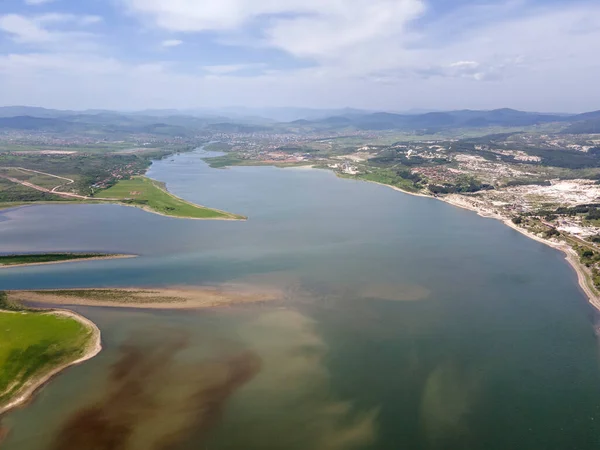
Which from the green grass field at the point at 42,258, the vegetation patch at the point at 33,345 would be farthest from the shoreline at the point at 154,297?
the green grass field at the point at 42,258

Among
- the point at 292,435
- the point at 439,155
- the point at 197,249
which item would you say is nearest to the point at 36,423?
the point at 292,435

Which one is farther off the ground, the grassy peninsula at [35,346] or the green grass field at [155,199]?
the green grass field at [155,199]

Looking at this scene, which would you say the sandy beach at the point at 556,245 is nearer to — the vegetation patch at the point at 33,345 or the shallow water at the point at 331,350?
the shallow water at the point at 331,350

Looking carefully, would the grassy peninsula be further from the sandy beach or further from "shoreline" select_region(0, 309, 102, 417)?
the sandy beach

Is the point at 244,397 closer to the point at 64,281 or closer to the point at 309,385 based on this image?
the point at 309,385

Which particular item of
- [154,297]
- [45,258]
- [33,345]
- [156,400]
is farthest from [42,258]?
[156,400]

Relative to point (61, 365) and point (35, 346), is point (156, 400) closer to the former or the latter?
point (61, 365)
